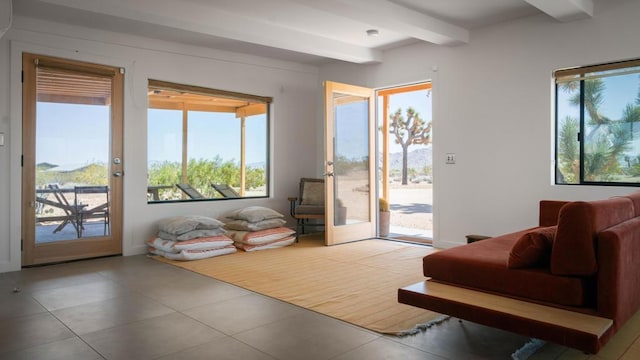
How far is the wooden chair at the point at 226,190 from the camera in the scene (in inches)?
249

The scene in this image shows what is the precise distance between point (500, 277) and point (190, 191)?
4.60 m

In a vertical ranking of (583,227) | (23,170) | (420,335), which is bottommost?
(420,335)

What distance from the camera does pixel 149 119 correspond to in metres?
5.71

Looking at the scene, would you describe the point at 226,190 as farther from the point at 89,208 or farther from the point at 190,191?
the point at 89,208

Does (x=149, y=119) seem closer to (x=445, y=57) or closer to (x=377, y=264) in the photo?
(x=377, y=264)

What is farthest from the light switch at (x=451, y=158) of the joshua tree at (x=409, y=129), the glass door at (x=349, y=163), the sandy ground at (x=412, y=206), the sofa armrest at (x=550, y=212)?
the joshua tree at (x=409, y=129)

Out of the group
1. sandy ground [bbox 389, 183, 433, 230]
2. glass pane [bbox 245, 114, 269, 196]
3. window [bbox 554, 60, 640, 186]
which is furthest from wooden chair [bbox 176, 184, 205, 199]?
window [bbox 554, 60, 640, 186]

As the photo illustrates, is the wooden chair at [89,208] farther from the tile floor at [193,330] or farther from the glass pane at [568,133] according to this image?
the glass pane at [568,133]

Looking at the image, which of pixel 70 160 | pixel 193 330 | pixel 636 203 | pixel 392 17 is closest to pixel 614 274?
pixel 636 203

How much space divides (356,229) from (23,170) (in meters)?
4.10

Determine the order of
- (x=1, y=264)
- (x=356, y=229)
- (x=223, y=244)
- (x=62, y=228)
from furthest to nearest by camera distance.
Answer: (x=356, y=229), (x=223, y=244), (x=62, y=228), (x=1, y=264)

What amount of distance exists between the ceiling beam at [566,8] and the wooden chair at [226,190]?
4.47 meters

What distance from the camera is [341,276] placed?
4.20 metres

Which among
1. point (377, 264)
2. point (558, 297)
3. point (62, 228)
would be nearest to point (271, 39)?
point (377, 264)
